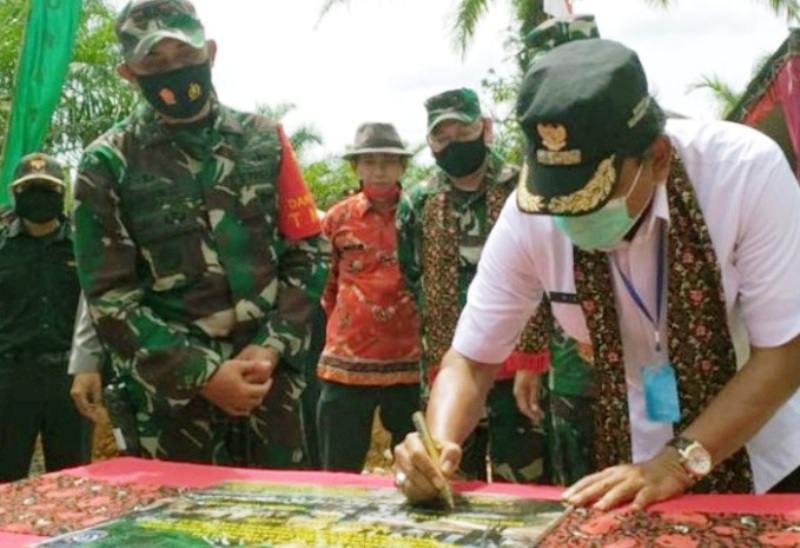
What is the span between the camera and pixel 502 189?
3633 mm

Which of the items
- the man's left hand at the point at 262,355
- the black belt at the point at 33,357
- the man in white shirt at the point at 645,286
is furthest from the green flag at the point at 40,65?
the man in white shirt at the point at 645,286

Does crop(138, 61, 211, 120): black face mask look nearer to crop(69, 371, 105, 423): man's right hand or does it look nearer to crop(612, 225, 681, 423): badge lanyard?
crop(69, 371, 105, 423): man's right hand

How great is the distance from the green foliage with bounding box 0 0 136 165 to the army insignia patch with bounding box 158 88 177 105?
832 centimetres

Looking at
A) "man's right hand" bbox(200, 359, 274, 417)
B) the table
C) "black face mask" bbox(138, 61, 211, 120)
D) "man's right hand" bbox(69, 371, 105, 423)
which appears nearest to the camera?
the table

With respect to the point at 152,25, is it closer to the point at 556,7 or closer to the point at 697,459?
the point at 697,459

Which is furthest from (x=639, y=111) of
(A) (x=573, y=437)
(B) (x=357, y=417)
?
(B) (x=357, y=417)

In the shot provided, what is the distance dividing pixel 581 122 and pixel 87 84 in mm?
10195

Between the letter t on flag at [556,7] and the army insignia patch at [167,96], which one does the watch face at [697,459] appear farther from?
the letter t on flag at [556,7]

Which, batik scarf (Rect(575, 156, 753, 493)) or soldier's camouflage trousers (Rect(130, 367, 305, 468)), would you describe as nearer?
batik scarf (Rect(575, 156, 753, 493))

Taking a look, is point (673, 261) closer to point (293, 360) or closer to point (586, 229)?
point (586, 229)

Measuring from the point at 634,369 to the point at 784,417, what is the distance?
0.27m

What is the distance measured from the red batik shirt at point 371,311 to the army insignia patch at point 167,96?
1.75 metres

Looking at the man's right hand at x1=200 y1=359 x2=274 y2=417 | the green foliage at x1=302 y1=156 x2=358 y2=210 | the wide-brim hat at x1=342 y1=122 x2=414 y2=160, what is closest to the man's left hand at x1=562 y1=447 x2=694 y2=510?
the man's right hand at x1=200 y1=359 x2=274 y2=417

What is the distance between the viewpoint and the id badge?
1809mm
